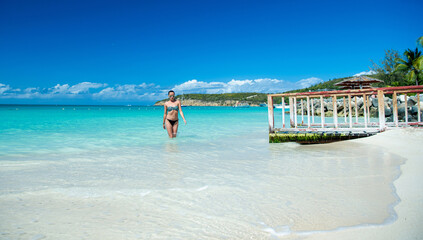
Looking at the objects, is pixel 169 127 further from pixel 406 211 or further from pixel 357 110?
pixel 357 110

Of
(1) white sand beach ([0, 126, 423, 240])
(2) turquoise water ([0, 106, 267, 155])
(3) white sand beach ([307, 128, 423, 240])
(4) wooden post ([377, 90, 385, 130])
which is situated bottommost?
(3) white sand beach ([307, 128, 423, 240])

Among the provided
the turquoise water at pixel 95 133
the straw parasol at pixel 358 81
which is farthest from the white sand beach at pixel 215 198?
the straw parasol at pixel 358 81

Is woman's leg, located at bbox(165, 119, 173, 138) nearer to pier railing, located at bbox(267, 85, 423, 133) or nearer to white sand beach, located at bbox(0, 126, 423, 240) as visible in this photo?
pier railing, located at bbox(267, 85, 423, 133)

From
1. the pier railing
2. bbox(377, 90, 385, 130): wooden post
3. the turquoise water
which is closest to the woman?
the turquoise water

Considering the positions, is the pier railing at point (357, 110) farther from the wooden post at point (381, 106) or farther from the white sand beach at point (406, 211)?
the white sand beach at point (406, 211)

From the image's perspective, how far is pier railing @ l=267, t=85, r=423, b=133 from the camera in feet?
26.8

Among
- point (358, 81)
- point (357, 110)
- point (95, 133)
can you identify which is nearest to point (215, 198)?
point (95, 133)

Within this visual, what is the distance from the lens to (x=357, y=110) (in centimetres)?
1570

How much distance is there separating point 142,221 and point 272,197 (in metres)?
1.62

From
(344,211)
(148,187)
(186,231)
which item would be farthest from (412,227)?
(148,187)

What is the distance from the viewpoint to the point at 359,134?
819 centimetres

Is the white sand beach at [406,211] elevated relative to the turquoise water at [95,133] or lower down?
lower down

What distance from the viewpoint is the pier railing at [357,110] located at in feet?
26.8

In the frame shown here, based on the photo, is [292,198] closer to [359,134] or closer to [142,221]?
[142,221]
